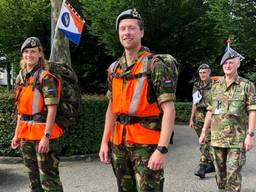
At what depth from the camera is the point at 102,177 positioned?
723 centimetres

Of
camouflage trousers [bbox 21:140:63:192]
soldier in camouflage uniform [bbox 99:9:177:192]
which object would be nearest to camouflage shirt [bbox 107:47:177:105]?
soldier in camouflage uniform [bbox 99:9:177:192]

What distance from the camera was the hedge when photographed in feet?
26.9

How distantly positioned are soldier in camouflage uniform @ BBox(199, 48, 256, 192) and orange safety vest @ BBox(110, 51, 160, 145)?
2.00 meters

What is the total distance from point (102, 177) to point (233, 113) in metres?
2.90

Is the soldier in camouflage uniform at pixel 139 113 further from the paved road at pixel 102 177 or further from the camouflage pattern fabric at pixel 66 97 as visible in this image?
the paved road at pixel 102 177

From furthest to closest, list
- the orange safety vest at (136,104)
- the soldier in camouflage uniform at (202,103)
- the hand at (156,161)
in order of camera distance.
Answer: the soldier in camouflage uniform at (202,103)
the orange safety vest at (136,104)
the hand at (156,161)

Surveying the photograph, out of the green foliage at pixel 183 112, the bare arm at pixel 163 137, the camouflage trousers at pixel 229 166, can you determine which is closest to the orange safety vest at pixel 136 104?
the bare arm at pixel 163 137

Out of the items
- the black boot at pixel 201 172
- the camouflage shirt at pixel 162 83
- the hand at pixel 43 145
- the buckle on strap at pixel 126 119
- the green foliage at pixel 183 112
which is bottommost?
the green foliage at pixel 183 112

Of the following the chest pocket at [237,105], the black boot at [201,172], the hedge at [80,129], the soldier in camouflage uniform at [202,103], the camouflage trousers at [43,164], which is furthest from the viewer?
the hedge at [80,129]

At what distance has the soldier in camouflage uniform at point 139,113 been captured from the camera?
Answer: 129 inches

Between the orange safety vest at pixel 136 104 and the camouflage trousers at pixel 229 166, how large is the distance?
6.51ft

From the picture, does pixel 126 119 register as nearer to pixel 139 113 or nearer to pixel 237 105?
pixel 139 113

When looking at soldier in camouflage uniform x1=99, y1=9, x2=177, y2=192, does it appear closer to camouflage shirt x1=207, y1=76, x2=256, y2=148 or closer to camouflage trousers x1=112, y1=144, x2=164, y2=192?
camouflage trousers x1=112, y1=144, x2=164, y2=192

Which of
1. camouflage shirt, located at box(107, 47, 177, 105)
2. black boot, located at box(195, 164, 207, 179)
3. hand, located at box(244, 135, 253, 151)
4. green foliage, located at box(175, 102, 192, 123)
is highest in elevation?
camouflage shirt, located at box(107, 47, 177, 105)
